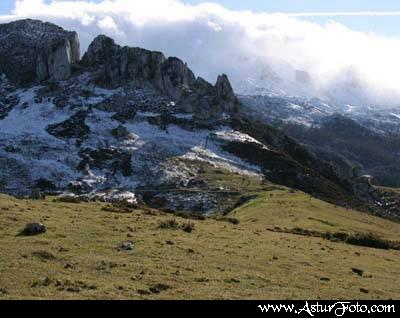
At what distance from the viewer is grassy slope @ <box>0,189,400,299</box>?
31717mm

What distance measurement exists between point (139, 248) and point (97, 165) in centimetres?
12894

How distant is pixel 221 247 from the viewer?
4753 cm

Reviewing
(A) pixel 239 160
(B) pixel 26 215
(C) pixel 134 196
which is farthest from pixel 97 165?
(B) pixel 26 215

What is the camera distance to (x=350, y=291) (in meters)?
37.2

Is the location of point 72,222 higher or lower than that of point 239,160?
higher

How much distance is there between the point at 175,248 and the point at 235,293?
1253cm

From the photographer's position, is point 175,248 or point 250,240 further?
point 250,240

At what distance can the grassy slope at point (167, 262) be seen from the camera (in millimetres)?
31717

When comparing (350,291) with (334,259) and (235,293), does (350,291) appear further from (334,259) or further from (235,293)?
(334,259)

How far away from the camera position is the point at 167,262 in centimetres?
3903
